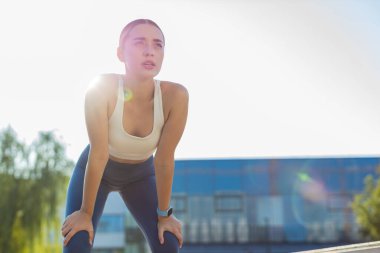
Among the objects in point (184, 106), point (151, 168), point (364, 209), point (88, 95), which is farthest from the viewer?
point (364, 209)

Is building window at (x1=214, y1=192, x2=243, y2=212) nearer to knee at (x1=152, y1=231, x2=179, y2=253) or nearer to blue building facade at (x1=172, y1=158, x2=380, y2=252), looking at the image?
blue building facade at (x1=172, y1=158, x2=380, y2=252)

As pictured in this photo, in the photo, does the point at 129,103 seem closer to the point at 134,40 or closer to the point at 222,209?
the point at 134,40

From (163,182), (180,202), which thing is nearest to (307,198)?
(180,202)

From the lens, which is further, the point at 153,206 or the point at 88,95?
the point at 153,206

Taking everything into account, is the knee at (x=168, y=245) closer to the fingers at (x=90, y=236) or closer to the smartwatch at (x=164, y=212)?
the smartwatch at (x=164, y=212)

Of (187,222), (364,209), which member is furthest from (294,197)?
(364,209)

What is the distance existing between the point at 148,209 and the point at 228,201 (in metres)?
25.9

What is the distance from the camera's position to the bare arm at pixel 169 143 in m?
2.61

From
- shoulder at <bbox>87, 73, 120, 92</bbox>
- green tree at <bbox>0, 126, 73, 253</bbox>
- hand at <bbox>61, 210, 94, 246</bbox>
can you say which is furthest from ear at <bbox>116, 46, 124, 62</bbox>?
green tree at <bbox>0, 126, 73, 253</bbox>

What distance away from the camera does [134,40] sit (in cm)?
254

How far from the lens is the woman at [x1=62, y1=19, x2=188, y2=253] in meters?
2.47

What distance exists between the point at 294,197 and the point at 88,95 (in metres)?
27.2

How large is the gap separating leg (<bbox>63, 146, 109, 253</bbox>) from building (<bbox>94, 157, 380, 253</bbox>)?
82.4 feet

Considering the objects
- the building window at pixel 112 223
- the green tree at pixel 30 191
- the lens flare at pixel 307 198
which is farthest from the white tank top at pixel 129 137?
the building window at pixel 112 223
